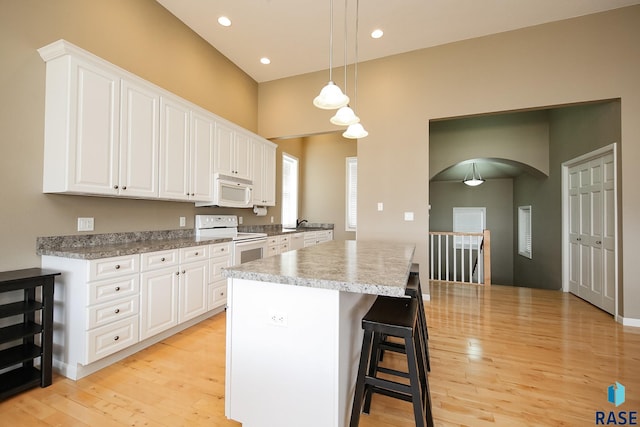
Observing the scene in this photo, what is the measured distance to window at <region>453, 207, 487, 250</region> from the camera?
8.09m

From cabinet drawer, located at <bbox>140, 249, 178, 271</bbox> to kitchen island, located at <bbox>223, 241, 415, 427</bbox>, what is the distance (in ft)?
4.27

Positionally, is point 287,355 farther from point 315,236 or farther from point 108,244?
point 315,236

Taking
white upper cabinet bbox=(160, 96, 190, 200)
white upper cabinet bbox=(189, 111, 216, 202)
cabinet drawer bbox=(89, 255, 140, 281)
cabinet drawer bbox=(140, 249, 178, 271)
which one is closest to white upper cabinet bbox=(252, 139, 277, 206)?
white upper cabinet bbox=(189, 111, 216, 202)

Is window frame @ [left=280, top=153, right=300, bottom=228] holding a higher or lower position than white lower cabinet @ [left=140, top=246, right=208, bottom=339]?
higher

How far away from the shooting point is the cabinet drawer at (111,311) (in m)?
1.98

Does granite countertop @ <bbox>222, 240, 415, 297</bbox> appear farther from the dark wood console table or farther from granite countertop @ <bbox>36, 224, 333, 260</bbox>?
the dark wood console table

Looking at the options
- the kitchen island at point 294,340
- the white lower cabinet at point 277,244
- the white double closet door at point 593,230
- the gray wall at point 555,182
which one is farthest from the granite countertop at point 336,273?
the gray wall at point 555,182

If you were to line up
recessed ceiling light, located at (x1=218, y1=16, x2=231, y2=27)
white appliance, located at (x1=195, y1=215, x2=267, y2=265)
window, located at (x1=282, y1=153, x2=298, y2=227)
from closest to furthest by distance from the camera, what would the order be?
recessed ceiling light, located at (x1=218, y1=16, x2=231, y2=27) < white appliance, located at (x1=195, y1=215, x2=267, y2=265) < window, located at (x1=282, y1=153, x2=298, y2=227)

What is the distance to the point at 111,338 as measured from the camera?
6.88 feet

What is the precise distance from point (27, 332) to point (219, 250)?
5.20 ft

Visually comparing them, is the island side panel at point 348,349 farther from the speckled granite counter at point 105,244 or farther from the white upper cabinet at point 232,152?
the white upper cabinet at point 232,152

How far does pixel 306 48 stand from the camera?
12.8 feet

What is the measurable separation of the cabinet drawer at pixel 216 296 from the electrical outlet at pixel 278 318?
1.94 meters

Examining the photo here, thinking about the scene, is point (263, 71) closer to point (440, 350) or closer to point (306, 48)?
point (306, 48)
